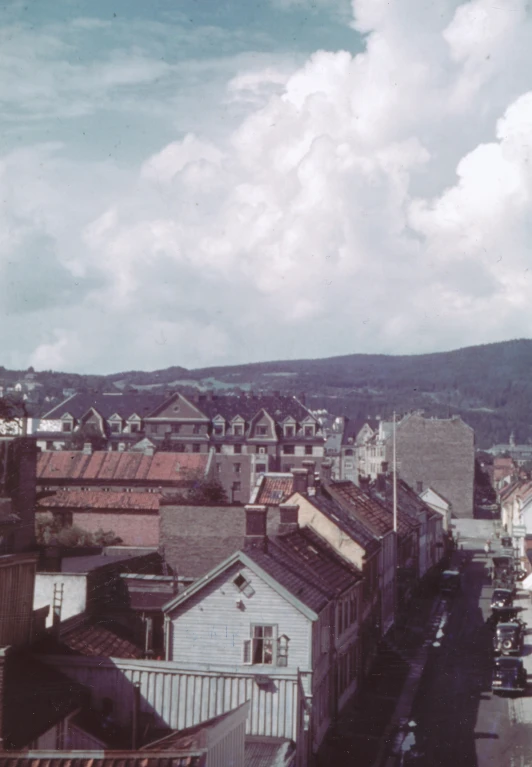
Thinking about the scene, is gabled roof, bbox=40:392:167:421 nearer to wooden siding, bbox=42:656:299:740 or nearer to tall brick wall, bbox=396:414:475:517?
tall brick wall, bbox=396:414:475:517

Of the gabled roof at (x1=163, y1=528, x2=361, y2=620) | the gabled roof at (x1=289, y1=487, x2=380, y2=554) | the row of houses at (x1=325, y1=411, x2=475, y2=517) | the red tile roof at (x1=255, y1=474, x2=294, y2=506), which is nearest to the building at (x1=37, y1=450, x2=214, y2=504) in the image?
the red tile roof at (x1=255, y1=474, x2=294, y2=506)

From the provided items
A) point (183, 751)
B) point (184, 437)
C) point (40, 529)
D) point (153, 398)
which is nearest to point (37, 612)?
point (183, 751)

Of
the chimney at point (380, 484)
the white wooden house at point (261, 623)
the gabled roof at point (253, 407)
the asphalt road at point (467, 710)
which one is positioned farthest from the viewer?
the gabled roof at point (253, 407)

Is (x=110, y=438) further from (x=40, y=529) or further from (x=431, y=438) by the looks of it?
(x=40, y=529)

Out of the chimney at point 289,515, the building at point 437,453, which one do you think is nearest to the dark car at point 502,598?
the chimney at point 289,515

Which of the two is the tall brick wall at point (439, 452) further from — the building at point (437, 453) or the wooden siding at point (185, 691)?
the wooden siding at point (185, 691)

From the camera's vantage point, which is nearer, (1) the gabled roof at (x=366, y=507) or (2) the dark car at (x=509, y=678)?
(2) the dark car at (x=509, y=678)

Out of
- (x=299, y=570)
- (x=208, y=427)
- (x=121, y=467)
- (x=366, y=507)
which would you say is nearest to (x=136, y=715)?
(x=299, y=570)

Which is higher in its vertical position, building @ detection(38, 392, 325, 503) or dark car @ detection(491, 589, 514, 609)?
building @ detection(38, 392, 325, 503)
